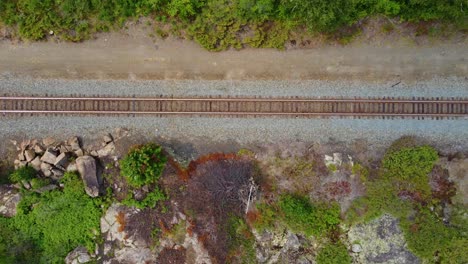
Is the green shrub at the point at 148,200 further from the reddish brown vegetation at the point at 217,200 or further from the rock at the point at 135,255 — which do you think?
the rock at the point at 135,255

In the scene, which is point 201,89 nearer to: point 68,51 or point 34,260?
point 68,51

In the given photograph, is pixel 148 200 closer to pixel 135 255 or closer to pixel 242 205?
pixel 135 255

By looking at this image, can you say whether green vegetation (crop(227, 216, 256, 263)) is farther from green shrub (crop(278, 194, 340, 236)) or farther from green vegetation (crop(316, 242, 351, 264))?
green vegetation (crop(316, 242, 351, 264))

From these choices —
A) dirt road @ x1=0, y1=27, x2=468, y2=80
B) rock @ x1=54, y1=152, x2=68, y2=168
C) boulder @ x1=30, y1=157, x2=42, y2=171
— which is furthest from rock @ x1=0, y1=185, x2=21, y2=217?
dirt road @ x1=0, y1=27, x2=468, y2=80

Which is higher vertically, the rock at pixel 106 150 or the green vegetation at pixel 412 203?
the rock at pixel 106 150

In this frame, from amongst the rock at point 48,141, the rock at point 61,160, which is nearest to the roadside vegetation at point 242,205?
the rock at point 61,160

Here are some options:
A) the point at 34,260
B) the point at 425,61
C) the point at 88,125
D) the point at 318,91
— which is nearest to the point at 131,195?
the point at 88,125

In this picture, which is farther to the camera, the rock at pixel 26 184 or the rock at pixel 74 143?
the rock at pixel 74 143
